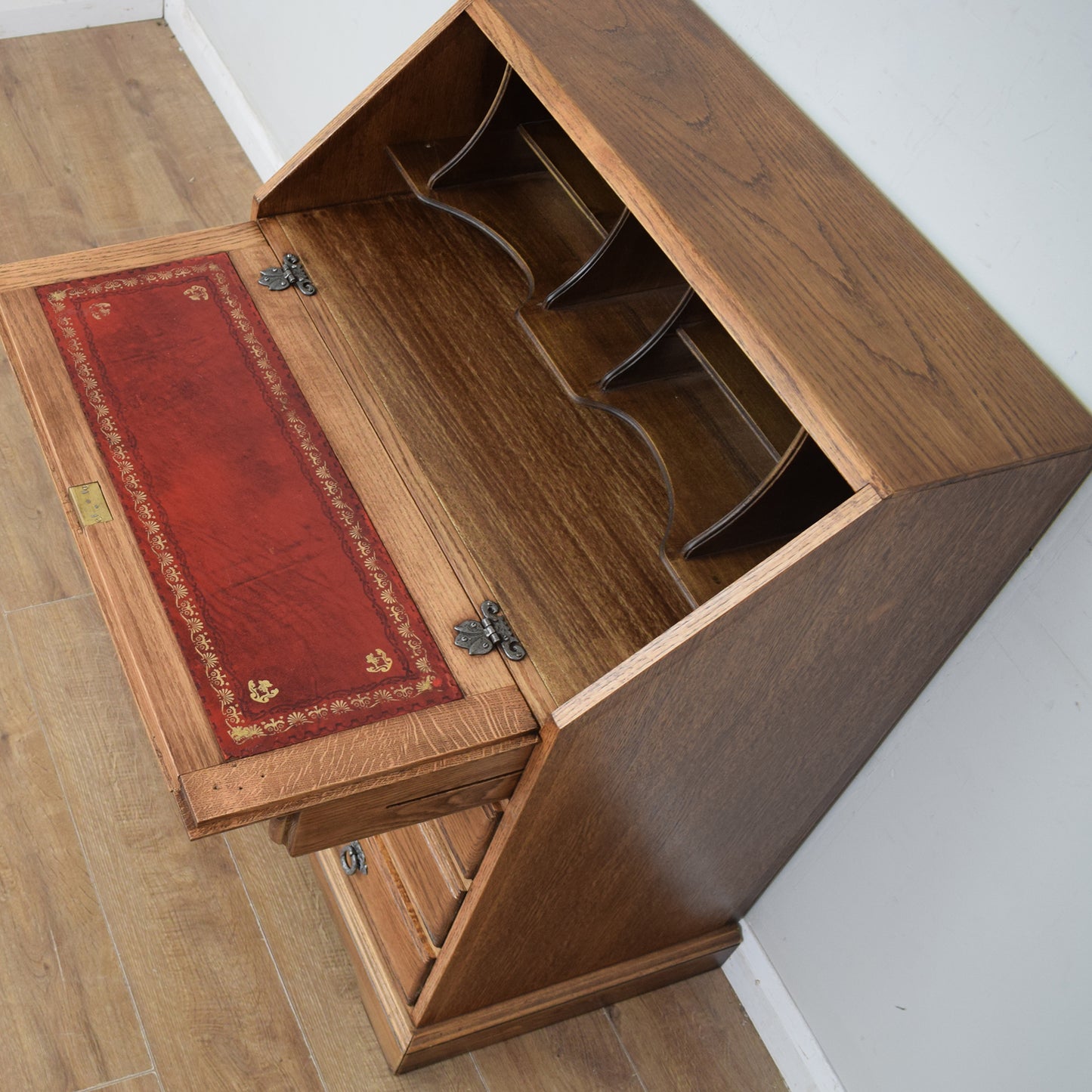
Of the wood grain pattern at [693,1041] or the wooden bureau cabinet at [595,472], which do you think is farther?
the wood grain pattern at [693,1041]

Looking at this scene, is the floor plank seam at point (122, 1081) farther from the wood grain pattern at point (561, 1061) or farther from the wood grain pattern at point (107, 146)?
the wood grain pattern at point (107, 146)

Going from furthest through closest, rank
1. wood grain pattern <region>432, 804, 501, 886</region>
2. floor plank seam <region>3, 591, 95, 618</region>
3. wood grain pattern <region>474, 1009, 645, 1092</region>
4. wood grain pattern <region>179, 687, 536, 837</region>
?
floor plank seam <region>3, 591, 95, 618</region> < wood grain pattern <region>474, 1009, 645, 1092</region> < wood grain pattern <region>432, 804, 501, 886</region> < wood grain pattern <region>179, 687, 536, 837</region>

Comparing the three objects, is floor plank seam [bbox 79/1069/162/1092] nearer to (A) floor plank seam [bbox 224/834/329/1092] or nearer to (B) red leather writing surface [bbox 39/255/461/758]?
(A) floor plank seam [bbox 224/834/329/1092]

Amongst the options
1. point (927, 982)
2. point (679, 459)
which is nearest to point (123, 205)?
point (679, 459)

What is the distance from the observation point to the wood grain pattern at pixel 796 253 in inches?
42.2

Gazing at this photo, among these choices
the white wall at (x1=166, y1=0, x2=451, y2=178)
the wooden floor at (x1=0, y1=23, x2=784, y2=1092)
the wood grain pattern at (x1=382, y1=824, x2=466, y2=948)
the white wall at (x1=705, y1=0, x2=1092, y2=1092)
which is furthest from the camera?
the white wall at (x1=166, y1=0, x2=451, y2=178)

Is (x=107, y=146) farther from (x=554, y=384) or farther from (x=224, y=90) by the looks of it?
(x=554, y=384)

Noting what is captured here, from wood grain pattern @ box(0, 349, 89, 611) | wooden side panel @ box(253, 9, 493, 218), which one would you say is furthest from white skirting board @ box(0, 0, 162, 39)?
wooden side panel @ box(253, 9, 493, 218)

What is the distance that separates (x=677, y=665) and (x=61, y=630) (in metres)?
1.32

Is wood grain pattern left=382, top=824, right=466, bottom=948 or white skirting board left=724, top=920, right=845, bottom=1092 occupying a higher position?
wood grain pattern left=382, top=824, right=466, bottom=948

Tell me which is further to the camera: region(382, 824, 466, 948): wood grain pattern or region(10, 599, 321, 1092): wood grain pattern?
region(10, 599, 321, 1092): wood grain pattern

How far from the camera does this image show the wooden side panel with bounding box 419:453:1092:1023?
1104mm

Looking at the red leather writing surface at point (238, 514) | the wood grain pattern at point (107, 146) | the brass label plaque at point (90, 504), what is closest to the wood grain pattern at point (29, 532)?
the wood grain pattern at point (107, 146)

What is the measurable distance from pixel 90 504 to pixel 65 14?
2.57 metres
